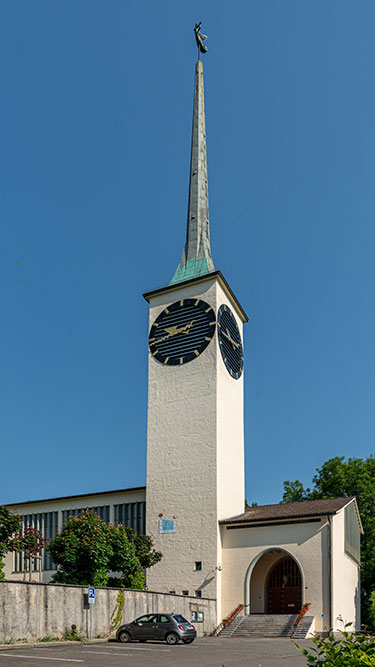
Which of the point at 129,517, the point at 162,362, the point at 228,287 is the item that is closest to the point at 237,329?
the point at 228,287

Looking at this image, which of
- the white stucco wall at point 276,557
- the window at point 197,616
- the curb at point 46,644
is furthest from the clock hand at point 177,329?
the curb at point 46,644

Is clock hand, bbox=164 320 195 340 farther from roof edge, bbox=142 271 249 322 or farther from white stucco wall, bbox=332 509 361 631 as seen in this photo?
white stucco wall, bbox=332 509 361 631

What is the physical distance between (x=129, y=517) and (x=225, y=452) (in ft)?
24.8

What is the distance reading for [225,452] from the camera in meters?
37.9

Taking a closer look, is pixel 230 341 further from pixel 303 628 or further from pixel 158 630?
pixel 158 630

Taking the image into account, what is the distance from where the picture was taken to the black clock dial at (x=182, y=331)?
129ft

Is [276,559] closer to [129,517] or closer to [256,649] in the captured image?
[129,517]

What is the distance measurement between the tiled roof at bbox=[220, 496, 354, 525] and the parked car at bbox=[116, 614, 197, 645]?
9.87 m

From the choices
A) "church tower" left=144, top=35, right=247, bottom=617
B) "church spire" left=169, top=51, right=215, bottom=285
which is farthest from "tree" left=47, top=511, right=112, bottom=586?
"church spire" left=169, top=51, right=215, bottom=285

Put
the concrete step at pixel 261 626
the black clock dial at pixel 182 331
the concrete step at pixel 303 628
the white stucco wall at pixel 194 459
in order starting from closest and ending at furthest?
the concrete step at pixel 303 628 < the concrete step at pixel 261 626 < the white stucco wall at pixel 194 459 < the black clock dial at pixel 182 331

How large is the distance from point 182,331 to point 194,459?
8.12m

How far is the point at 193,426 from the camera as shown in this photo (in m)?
37.7

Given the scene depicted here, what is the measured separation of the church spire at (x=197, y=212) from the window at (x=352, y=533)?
681 inches

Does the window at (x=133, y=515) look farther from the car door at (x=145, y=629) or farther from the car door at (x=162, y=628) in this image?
the car door at (x=162, y=628)
